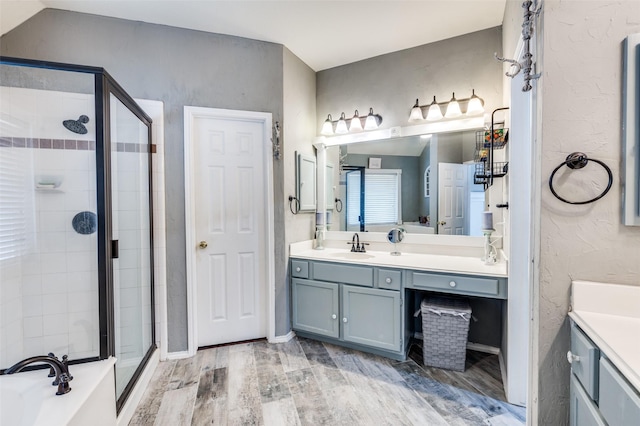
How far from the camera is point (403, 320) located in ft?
7.22

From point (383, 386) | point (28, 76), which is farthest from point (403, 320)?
point (28, 76)

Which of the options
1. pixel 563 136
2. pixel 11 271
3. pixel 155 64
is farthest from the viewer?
pixel 155 64

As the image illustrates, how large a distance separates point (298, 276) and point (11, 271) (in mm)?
1985

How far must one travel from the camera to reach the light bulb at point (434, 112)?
98.4 inches

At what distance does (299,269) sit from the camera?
8.64 ft

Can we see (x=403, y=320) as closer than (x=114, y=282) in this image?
No

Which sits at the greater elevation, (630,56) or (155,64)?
(155,64)

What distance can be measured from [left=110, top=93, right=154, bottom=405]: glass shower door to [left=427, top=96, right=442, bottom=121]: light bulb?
7.71 feet

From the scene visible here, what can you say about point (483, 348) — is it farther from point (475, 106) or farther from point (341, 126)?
point (341, 126)

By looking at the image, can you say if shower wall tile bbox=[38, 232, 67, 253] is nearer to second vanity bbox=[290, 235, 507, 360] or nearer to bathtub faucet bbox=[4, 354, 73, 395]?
bathtub faucet bbox=[4, 354, 73, 395]

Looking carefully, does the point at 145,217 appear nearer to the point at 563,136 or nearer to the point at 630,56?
the point at 563,136

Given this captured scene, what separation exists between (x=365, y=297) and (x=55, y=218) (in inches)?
90.2

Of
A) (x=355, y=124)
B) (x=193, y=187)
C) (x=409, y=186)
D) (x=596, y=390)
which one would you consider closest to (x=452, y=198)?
(x=409, y=186)

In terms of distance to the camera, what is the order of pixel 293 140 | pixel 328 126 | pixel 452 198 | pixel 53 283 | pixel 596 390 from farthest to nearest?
pixel 328 126, pixel 293 140, pixel 452 198, pixel 53 283, pixel 596 390
